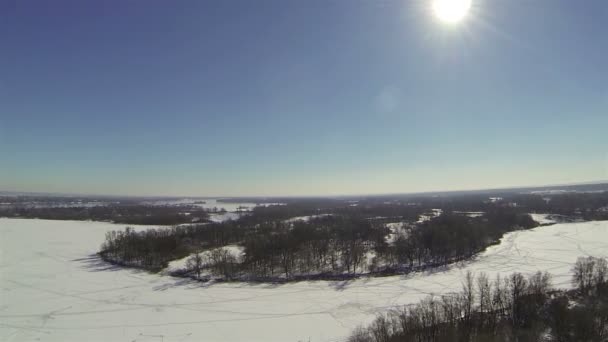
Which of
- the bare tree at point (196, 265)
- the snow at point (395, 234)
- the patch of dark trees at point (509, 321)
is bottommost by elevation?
the snow at point (395, 234)

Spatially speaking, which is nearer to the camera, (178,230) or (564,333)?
(564,333)

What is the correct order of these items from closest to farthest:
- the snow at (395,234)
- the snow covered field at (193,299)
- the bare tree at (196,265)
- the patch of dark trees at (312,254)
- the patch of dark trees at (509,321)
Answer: the patch of dark trees at (509,321), the snow covered field at (193,299), the bare tree at (196,265), the patch of dark trees at (312,254), the snow at (395,234)

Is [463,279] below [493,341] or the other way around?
below

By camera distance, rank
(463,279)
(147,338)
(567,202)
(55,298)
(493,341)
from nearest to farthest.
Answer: (493,341), (147,338), (55,298), (463,279), (567,202)

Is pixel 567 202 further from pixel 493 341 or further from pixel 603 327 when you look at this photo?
pixel 493 341

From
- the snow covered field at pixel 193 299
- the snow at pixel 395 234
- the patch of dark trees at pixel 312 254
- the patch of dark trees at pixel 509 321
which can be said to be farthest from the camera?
the snow at pixel 395 234

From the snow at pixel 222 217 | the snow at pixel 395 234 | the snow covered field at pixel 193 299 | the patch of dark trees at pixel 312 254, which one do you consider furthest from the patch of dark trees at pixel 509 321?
the snow at pixel 222 217

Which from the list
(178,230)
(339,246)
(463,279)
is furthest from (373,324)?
(178,230)

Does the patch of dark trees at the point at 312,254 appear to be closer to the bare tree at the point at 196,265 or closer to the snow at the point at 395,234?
the bare tree at the point at 196,265

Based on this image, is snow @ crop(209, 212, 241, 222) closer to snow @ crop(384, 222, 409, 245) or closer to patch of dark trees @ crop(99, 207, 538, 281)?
patch of dark trees @ crop(99, 207, 538, 281)
